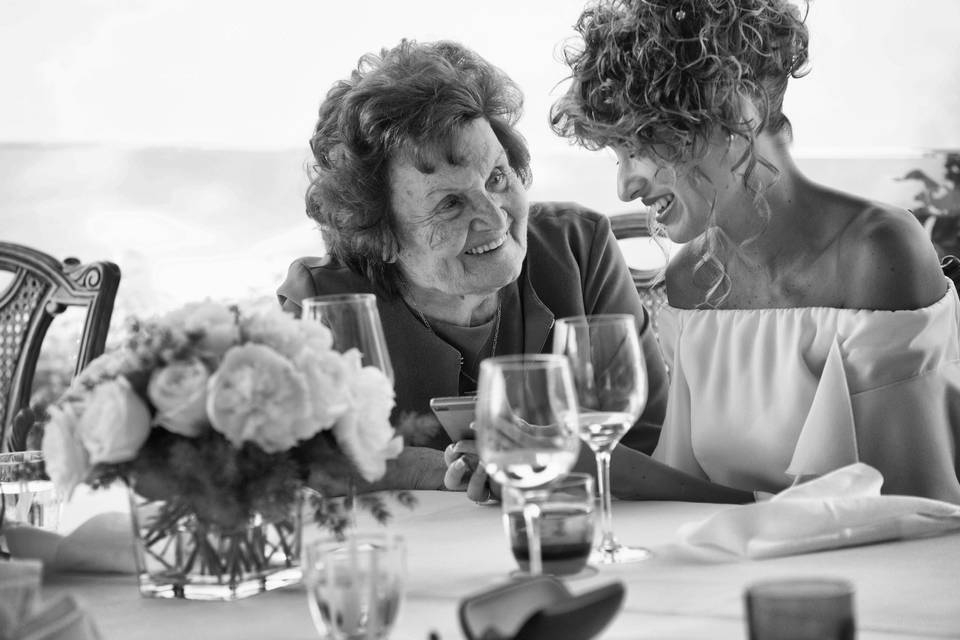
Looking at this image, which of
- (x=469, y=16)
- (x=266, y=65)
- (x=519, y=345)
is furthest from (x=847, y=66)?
(x=519, y=345)

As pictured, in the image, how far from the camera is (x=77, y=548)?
134 centimetres

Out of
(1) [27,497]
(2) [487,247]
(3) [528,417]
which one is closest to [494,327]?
(2) [487,247]

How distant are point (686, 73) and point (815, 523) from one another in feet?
3.19

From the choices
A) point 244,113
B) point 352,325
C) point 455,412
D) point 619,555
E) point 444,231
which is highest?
point 244,113

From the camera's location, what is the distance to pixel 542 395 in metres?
1.12

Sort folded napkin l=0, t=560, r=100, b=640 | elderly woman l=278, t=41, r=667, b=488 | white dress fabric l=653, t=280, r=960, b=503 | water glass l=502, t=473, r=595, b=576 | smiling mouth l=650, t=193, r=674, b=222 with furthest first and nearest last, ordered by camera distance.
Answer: elderly woman l=278, t=41, r=667, b=488
smiling mouth l=650, t=193, r=674, b=222
white dress fabric l=653, t=280, r=960, b=503
water glass l=502, t=473, r=595, b=576
folded napkin l=0, t=560, r=100, b=640

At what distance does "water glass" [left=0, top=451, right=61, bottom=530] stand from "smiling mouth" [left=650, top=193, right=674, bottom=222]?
116 centimetres

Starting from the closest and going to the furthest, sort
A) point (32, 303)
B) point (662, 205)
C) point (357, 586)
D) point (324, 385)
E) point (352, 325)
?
1. point (357, 586)
2. point (324, 385)
3. point (352, 325)
4. point (662, 205)
5. point (32, 303)

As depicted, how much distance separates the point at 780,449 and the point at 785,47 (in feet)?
2.25

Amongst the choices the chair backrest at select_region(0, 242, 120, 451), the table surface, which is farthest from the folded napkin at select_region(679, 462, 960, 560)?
the chair backrest at select_region(0, 242, 120, 451)

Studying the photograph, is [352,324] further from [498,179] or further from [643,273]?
[643,273]

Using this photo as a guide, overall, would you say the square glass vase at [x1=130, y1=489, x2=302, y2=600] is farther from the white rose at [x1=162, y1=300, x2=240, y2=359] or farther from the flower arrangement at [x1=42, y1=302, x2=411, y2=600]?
the white rose at [x1=162, y1=300, x2=240, y2=359]

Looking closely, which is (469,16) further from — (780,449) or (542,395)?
(542,395)

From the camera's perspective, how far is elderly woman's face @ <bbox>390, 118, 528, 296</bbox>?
226 centimetres
